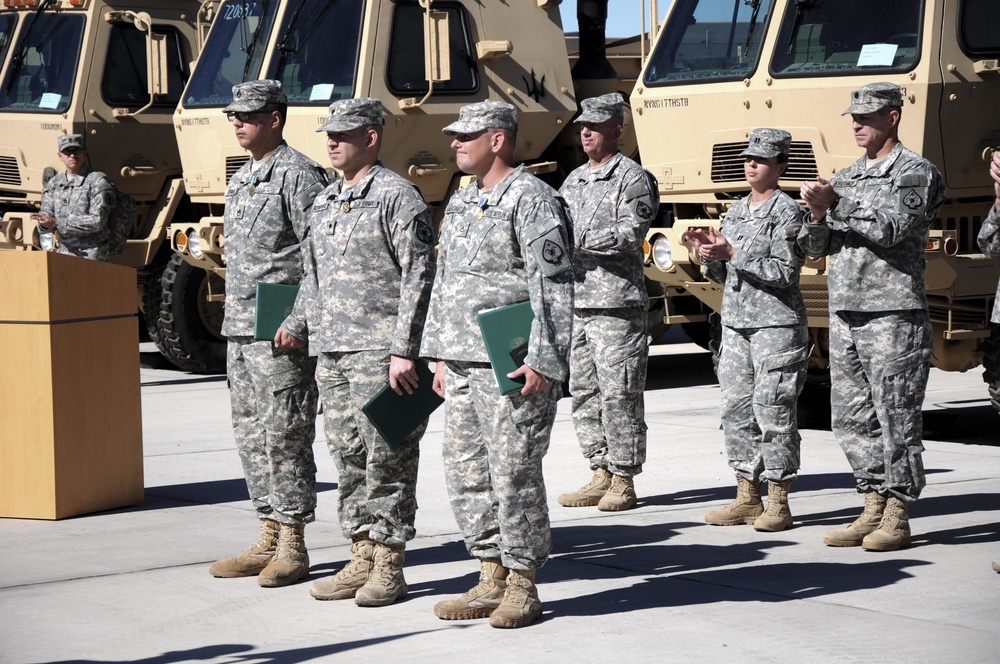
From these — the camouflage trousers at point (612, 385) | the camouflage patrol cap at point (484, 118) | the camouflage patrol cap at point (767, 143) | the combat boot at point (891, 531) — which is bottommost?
the combat boot at point (891, 531)

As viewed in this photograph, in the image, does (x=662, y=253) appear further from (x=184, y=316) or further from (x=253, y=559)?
(x=184, y=316)

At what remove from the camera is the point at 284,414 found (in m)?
6.17

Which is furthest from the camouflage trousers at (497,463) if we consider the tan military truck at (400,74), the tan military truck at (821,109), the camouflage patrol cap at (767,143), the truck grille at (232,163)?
the truck grille at (232,163)

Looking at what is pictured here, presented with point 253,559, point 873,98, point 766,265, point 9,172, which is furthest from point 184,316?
point 873,98

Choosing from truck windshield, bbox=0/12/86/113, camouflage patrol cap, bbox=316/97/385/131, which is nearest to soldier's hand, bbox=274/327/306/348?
camouflage patrol cap, bbox=316/97/385/131

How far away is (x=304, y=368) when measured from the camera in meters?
6.25

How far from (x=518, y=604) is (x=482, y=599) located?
0.21m

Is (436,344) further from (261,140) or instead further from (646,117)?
(646,117)

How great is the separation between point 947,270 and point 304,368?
12.6ft

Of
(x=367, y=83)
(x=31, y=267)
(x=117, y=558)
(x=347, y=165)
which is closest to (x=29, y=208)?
(x=367, y=83)

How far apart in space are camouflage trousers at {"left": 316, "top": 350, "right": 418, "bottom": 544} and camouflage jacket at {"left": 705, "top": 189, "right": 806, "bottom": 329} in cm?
196

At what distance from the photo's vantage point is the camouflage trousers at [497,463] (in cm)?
534

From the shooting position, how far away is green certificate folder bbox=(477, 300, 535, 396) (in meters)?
5.27

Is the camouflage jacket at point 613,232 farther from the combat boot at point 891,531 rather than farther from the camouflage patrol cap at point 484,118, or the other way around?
the camouflage patrol cap at point 484,118
